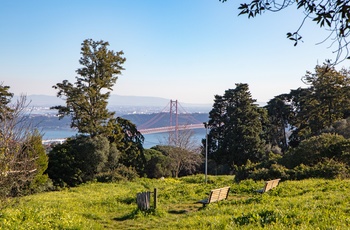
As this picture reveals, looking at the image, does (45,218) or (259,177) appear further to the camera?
(259,177)

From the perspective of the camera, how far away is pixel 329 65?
11.6 feet

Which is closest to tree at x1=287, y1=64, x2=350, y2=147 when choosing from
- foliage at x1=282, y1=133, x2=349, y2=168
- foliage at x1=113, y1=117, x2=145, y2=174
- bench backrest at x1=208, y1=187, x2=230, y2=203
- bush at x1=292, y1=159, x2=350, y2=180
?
foliage at x1=282, y1=133, x2=349, y2=168

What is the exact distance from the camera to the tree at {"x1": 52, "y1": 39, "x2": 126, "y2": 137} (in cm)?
2700

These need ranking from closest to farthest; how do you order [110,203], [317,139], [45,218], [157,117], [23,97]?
[23,97], [45,218], [110,203], [317,139], [157,117]

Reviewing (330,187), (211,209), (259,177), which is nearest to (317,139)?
(259,177)

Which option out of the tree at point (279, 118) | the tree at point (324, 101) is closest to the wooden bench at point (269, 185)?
the tree at point (324, 101)

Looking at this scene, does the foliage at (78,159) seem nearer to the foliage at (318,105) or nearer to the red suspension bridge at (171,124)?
the foliage at (318,105)

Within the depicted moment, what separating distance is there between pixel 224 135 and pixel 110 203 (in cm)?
2519

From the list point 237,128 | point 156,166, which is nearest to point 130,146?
point 156,166

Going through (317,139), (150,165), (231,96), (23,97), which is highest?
(231,96)

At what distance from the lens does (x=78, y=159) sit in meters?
26.2

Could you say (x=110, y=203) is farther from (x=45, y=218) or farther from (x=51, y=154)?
(x=51, y=154)

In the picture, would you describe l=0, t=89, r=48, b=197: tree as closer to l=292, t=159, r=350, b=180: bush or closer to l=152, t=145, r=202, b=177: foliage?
l=292, t=159, r=350, b=180: bush

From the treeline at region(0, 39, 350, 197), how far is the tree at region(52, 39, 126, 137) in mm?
83
